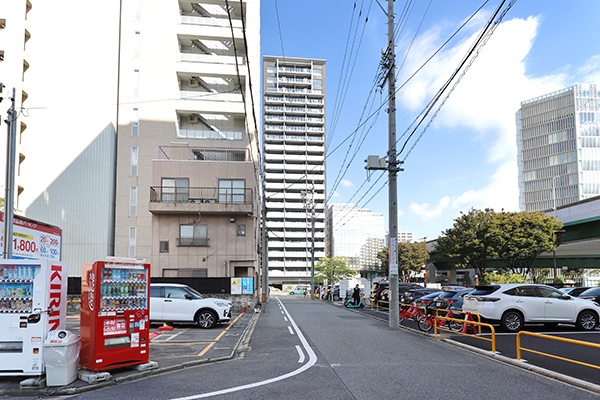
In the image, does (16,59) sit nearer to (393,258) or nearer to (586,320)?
(393,258)

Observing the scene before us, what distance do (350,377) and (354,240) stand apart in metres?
128

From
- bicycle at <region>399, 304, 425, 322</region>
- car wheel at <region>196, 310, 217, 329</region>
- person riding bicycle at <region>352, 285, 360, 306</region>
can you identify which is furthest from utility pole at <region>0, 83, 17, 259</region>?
person riding bicycle at <region>352, 285, 360, 306</region>

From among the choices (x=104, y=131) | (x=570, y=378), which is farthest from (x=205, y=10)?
(x=570, y=378)

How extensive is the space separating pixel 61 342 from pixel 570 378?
9.29 metres

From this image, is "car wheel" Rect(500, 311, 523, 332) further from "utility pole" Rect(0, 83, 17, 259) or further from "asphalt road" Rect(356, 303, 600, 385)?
"utility pole" Rect(0, 83, 17, 259)

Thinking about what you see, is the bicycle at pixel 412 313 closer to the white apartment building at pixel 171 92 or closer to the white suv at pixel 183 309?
the white suv at pixel 183 309

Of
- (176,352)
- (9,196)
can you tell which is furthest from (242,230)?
(9,196)

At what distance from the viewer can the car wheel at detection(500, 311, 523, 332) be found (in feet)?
50.5

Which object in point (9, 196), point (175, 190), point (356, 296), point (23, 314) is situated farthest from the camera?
point (175, 190)

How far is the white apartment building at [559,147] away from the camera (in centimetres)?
12356

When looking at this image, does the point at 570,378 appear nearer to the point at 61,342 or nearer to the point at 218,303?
the point at 61,342

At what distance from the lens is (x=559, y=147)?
422 ft

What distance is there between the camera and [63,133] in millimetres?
41656

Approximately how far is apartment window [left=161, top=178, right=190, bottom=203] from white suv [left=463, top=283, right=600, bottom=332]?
76.7 ft
